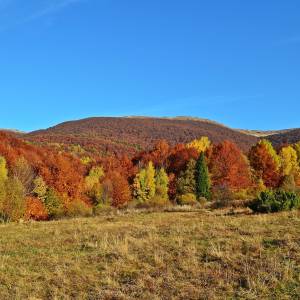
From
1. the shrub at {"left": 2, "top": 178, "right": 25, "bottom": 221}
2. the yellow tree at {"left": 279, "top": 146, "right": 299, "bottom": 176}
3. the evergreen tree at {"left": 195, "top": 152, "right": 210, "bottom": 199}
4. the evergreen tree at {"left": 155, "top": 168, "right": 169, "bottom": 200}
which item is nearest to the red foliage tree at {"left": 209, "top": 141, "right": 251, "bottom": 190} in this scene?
the evergreen tree at {"left": 195, "top": 152, "right": 210, "bottom": 199}

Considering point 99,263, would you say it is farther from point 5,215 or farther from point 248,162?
point 248,162

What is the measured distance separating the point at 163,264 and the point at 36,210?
158 feet

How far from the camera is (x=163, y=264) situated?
1282 centimetres

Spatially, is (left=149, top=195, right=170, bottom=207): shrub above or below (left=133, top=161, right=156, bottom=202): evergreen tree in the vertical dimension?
below

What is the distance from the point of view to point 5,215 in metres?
37.6

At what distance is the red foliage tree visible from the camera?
3012 inches

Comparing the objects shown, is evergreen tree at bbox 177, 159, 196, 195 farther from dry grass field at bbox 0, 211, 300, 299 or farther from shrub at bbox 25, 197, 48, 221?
dry grass field at bbox 0, 211, 300, 299

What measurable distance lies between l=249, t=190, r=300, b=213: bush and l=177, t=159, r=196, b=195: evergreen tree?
166 feet

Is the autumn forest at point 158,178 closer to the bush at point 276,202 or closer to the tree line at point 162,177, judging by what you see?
the tree line at point 162,177

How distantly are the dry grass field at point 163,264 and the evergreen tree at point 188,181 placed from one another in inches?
2251

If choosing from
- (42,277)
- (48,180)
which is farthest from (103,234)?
(48,180)

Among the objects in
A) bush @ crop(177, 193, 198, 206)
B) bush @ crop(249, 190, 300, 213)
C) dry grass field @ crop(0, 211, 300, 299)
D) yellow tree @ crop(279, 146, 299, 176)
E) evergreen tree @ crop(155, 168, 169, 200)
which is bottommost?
dry grass field @ crop(0, 211, 300, 299)

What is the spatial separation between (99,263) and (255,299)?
17.0ft

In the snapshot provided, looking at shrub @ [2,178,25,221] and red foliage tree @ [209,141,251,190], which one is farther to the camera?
red foliage tree @ [209,141,251,190]
